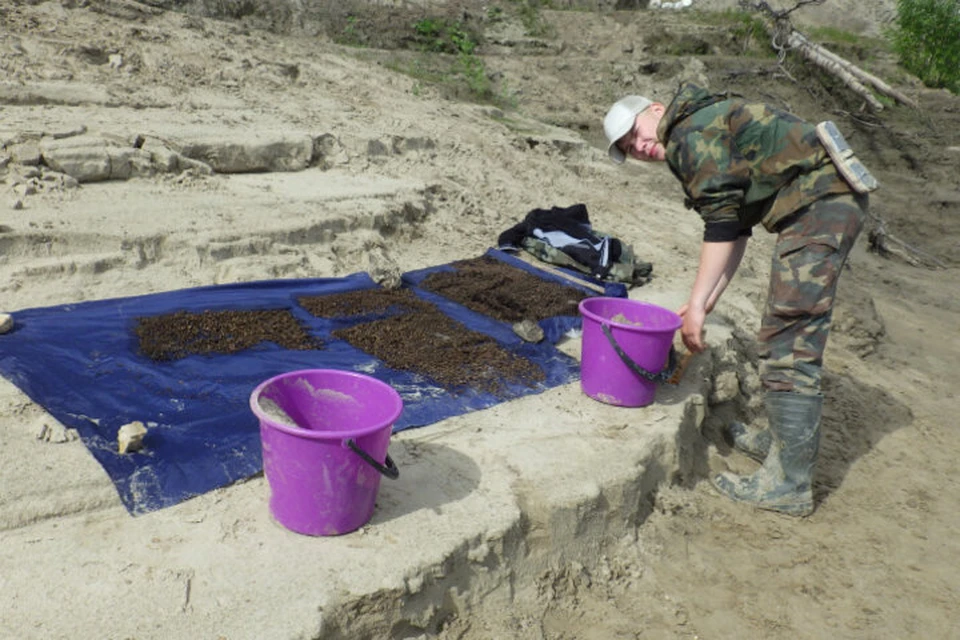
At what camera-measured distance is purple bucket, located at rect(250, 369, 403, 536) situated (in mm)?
2289

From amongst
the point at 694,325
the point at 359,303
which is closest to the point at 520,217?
the point at 359,303

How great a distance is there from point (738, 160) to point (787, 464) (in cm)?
133

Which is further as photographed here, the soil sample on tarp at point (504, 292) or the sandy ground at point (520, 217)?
the soil sample on tarp at point (504, 292)

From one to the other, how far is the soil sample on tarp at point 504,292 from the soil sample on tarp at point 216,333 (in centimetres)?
110

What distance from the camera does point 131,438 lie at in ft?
9.00

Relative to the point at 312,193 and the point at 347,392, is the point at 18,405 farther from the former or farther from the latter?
the point at 312,193

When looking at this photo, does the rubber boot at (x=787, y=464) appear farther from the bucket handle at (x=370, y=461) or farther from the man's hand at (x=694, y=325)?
the bucket handle at (x=370, y=461)

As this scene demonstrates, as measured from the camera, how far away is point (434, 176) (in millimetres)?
6785

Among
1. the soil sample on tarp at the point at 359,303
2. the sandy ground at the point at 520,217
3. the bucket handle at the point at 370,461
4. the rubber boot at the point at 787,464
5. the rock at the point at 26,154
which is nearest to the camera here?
the bucket handle at the point at 370,461

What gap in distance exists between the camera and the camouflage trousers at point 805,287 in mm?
3107

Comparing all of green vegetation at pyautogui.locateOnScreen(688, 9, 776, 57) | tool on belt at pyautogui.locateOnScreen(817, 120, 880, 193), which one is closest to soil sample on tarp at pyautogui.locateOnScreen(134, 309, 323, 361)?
tool on belt at pyautogui.locateOnScreen(817, 120, 880, 193)

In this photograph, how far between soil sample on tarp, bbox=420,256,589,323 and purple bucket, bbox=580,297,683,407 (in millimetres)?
983

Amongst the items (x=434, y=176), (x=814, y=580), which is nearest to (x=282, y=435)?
(x=814, y=580)

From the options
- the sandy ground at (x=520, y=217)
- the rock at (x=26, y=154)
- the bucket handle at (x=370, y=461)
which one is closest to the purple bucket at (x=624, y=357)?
the sandy ground at (x=520, y=217)
